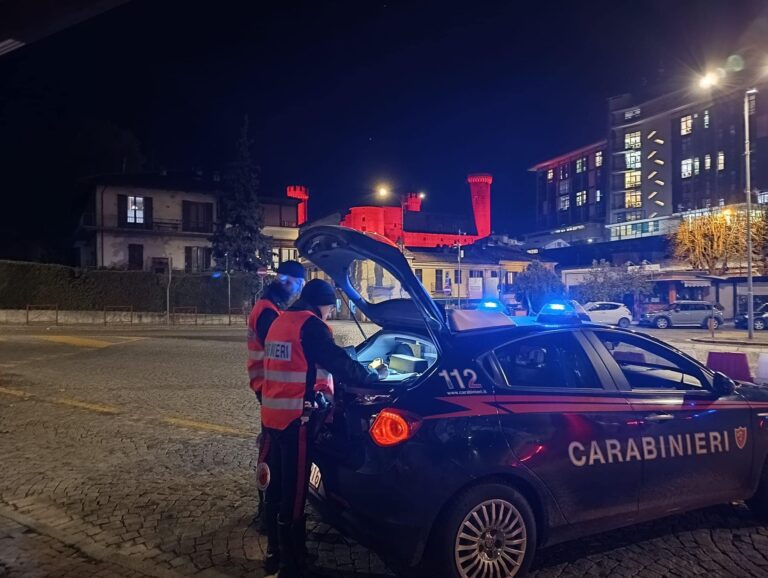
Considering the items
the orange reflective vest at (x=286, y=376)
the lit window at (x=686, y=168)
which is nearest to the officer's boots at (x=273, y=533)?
the orange reflective vest at (x=286, y=376)

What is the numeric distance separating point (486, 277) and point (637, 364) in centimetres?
4950

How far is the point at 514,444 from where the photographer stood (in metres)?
3.57

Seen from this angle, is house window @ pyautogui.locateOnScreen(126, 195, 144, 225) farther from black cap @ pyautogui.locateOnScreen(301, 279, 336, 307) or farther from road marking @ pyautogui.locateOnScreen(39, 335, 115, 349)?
black cap @ pyautogui.locateOnScreen(301, 279, 336, 307)

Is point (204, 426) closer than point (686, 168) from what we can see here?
Yes

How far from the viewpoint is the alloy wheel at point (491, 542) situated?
348cm

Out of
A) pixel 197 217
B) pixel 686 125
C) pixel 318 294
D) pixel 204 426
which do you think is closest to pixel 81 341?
pixel 204 426

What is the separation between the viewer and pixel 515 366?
13.1ft

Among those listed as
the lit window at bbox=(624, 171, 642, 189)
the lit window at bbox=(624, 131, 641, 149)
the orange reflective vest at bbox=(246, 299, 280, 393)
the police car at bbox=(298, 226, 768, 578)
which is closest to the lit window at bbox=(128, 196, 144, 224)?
the orange reflective vest at bbox=(246, 299, 280, 393)

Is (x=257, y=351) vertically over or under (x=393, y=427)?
over

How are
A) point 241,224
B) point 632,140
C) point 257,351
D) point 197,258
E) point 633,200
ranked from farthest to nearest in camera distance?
point 632,140 → point 633,200 → point 197,258 → point 241,224 → point 257,351

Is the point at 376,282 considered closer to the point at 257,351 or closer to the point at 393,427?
the point at 257,351

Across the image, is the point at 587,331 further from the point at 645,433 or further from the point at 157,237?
the point at 157,237

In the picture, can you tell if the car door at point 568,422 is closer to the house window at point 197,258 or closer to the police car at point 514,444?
the police car at point 514,444

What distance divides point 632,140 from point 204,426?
82980 mm
